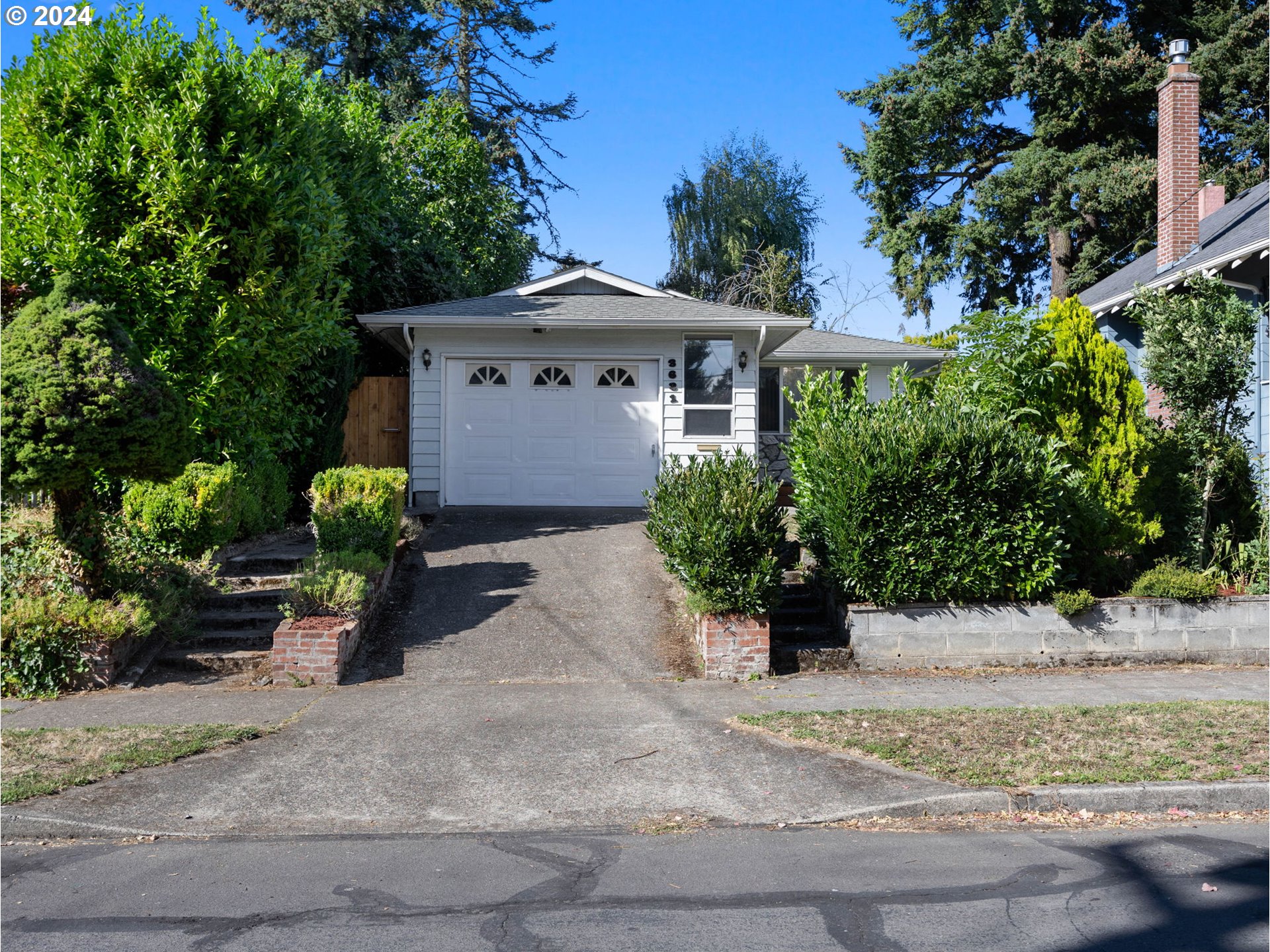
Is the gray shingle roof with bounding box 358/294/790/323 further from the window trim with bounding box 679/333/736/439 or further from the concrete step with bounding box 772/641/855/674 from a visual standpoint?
the concrete step with bounding box 772/641/855/674

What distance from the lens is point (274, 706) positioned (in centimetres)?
765

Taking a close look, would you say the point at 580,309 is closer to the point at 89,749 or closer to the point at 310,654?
the point at 310,654

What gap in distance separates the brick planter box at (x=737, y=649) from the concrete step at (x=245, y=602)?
4.34 meters

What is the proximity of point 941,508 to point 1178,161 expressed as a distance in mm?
10402

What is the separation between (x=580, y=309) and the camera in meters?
15.4

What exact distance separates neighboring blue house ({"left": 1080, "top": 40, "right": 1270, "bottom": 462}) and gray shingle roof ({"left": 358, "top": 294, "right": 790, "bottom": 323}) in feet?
18.7

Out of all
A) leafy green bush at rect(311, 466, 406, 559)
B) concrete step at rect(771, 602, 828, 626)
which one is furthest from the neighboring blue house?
leafy green bush at rect(311, 466, 406, 559)

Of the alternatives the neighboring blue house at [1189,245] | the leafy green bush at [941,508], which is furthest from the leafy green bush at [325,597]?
the neighboring blue house at [1189,245]

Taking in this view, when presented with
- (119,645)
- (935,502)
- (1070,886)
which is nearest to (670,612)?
(935,502)

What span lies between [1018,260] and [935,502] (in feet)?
76.8

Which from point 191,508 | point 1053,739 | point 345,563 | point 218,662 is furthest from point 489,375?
point 1053,739

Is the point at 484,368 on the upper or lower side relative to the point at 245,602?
upper

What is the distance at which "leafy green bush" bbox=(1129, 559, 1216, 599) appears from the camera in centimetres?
910

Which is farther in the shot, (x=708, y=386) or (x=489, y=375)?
(x=708, y=386)
